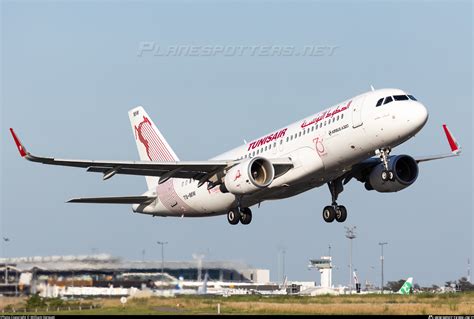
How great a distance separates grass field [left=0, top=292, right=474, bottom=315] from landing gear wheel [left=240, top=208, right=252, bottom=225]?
388cm

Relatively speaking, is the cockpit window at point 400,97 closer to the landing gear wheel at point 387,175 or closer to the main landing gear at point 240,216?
the landing gear wheel at point 387,175

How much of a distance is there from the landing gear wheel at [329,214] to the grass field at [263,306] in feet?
14.4

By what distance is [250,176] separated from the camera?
4200 cm

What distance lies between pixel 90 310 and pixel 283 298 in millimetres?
20668

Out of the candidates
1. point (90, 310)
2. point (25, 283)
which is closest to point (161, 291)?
point (90, 310)

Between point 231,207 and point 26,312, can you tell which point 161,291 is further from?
point 231,207

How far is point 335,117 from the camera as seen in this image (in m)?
40.0

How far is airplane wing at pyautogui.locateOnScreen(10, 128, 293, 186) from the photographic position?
132 ft

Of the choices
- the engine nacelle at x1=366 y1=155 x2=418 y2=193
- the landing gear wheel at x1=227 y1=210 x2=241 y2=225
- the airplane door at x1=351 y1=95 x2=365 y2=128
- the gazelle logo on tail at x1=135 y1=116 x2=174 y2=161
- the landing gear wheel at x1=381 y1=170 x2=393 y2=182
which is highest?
the gazelle logo on tail at x1=135 y1=116 x2=174 y2=161

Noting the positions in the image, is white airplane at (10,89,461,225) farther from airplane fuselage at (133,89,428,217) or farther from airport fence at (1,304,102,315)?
airport fence at (1,304,102,315)

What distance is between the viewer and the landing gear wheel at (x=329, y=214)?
151 feet

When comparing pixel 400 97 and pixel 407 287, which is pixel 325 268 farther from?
pixel 400 97

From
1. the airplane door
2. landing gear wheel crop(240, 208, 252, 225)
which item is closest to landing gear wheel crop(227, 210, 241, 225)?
landing gear wheel crop(240, 208, 252, 225)

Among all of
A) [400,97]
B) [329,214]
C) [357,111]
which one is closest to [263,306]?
[329,214]
